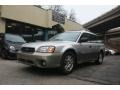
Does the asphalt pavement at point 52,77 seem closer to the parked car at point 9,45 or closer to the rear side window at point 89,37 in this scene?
the rear side window at point 89,37

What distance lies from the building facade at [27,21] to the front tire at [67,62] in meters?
8.93

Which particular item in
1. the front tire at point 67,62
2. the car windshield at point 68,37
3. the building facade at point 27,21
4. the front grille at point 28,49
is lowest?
the front tire at point 67,62

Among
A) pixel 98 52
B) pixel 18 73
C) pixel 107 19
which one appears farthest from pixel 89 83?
pixel 107 19

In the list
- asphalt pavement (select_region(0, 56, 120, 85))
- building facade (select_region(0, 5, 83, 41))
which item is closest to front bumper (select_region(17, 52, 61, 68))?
asphalt pavement (select_region(0, 56, 120, 85))

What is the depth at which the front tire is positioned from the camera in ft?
23.6

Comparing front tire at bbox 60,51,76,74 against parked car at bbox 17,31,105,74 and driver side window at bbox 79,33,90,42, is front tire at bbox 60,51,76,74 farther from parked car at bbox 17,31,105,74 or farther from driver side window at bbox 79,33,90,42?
driver side window at bbox 79,33,90,42

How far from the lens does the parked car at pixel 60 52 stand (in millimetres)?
6840

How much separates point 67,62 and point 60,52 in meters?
0.54

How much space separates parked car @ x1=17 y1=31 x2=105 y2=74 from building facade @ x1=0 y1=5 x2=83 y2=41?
8.23 m

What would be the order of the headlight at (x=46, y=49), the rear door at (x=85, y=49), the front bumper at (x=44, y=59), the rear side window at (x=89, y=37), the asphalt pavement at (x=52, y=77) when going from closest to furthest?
the asphalt pavement at (x=52, y=77) → the front bumper at (x=44, y=59) → the headlight at (x=46, y=49) → the rear door at (x=85, y=49) → the rear side window at (x=89, y=37)

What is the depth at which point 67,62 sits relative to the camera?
741cm

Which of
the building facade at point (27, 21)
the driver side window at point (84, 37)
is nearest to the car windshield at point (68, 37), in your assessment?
the driver side window at point (84, 37)

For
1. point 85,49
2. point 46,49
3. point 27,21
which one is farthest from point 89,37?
point 27,21

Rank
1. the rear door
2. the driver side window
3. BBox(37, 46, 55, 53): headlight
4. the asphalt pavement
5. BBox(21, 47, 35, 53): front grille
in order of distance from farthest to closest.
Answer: the driver side window → the rear door → BBox(21, 47, 35, 53): front grille → BBox(37, 46, 55, 53): headlight → the asphalt pavement
